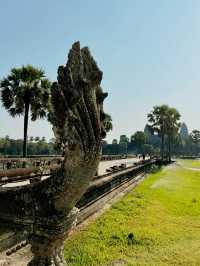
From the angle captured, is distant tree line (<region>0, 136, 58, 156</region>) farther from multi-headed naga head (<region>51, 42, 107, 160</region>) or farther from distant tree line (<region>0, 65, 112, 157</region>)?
multi-headed naga head (<region>51, 42, 107, 160</region>)

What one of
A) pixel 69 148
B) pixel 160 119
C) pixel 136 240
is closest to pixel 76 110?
pixel 69 148

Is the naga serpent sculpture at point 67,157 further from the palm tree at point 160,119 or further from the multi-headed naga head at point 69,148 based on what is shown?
the palm tree at point 160,119

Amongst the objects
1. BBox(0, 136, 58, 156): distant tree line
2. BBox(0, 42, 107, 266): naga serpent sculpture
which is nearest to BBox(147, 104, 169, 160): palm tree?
BBox(0, 136, 58, 156): distant tree line

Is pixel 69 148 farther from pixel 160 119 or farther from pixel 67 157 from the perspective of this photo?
pixel 160 119

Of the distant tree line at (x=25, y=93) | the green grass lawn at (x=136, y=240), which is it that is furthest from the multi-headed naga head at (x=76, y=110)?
the distant tree line at (x=25, y=93)

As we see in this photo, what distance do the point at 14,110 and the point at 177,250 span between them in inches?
954

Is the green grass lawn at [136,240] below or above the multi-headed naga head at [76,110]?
below

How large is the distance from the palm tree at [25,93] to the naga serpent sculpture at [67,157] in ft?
85.0

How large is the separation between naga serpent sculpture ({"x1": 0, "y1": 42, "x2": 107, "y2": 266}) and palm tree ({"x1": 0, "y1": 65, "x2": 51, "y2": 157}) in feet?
85.0

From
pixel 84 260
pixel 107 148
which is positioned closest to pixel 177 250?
pixel 84 260

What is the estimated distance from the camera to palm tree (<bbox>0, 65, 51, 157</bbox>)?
28656 millimetres

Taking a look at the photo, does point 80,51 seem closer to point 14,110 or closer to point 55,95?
point 55,95

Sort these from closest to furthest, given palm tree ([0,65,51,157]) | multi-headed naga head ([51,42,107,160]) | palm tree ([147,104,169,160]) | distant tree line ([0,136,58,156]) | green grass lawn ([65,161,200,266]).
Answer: multi-headed naga head ([51,42,107,160]), green grass lawn ([65,161,200,266]), palm tree ([0,65,51,157]), palm tree ([147,104,169,160]), distant tree line ([0,136,58,156])

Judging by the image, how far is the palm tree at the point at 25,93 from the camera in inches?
1128
